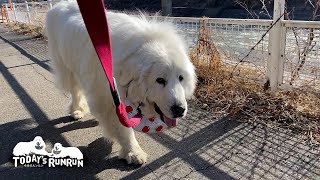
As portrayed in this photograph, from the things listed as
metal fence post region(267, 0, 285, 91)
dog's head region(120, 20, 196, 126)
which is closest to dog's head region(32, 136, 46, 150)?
dog's head region(120, 20, 196, 126)

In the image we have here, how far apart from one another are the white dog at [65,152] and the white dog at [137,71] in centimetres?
35

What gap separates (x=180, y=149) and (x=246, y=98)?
4.36 ft

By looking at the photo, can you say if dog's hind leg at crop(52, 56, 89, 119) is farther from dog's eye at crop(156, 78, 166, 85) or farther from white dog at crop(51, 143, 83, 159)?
dog's eye at crop(156, 78, 166, 85)

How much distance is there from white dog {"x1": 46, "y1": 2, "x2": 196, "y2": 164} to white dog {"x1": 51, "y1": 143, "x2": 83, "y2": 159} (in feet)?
1.15

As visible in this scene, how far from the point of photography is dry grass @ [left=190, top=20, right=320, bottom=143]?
3545 mm

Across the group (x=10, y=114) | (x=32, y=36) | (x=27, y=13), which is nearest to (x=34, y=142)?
(x=10, y=114)

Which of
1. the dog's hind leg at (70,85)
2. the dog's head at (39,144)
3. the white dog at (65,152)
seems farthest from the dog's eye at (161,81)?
the dog's hind leg at (70,85)

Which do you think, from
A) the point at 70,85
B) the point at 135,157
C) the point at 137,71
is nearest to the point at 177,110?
the point at 137,71

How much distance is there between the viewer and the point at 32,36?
39.0 ft

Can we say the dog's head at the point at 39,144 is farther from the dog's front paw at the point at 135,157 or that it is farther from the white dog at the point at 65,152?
the dog's front paw at the point at 135,157

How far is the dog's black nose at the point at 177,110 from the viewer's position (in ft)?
7.96

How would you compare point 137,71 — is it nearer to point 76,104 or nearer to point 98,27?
point 98,27

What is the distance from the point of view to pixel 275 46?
398cm

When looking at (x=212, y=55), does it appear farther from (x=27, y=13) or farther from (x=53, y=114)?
(x=27, y=13)
